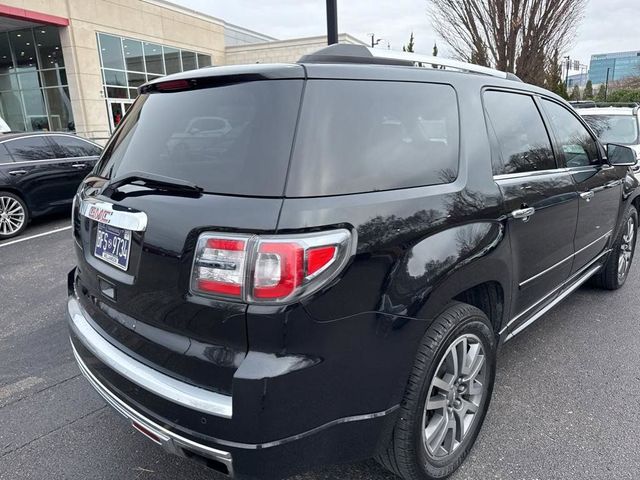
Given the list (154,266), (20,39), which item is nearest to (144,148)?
(154,266)

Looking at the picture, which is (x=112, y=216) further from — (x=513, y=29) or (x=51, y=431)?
(x=513, y=29)

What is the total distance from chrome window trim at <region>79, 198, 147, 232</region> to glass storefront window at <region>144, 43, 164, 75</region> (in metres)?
25.3

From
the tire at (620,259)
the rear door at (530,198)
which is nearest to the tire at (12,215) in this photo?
the rear door at (530,198)

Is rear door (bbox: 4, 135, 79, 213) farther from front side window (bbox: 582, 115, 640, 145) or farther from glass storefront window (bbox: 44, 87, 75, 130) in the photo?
glass storefront window (bbox: 44, 87, 75, 130)

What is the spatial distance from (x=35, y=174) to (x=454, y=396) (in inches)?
298

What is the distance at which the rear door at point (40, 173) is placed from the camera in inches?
293

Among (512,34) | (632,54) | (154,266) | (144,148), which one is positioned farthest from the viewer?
(632,54)

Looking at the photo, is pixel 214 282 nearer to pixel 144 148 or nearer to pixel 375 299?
pixel 375 299

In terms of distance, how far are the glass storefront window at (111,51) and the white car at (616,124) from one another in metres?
21.1

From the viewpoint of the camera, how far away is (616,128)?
26.2 ft

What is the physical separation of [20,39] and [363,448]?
1013 inches

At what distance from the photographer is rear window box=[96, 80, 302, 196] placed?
1726mm

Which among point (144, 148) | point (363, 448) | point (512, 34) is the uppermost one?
point (512, 34)

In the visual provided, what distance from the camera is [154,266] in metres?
1.84
